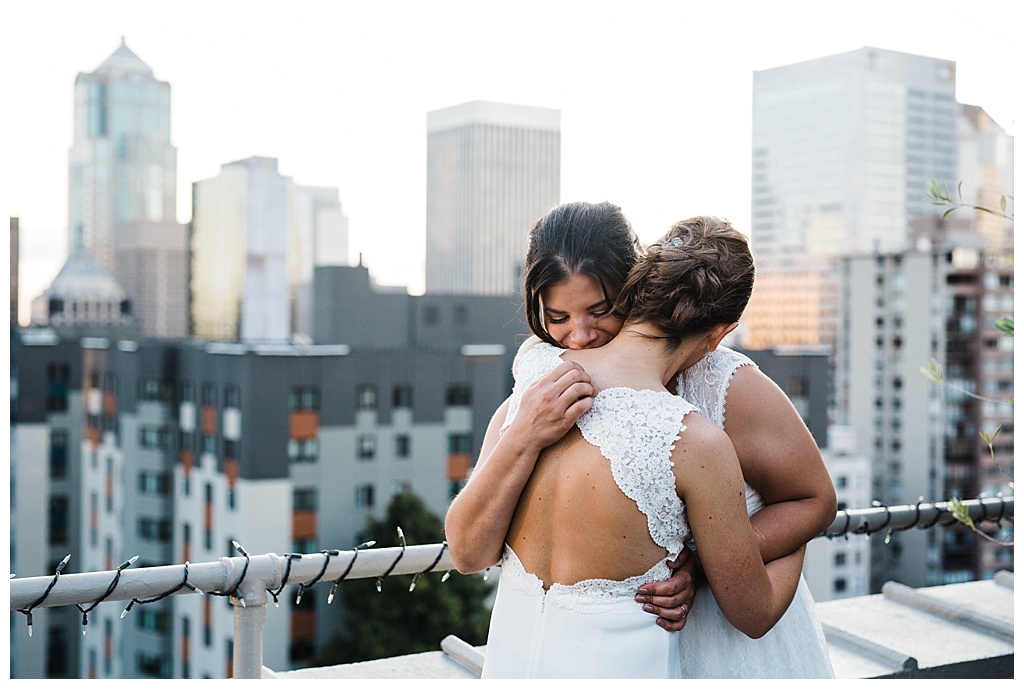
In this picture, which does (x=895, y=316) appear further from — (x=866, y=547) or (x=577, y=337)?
(x=577, y=337)

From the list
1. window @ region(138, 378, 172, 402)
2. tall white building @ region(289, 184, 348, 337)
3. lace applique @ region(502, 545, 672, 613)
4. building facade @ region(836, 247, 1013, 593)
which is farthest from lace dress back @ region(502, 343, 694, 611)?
tall white building @ region(289, 184, 348, 337)

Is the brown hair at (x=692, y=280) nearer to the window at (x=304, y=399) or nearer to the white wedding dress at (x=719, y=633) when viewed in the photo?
the white wedding dress at (x=719, y=633)

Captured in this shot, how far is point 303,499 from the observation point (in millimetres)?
19750

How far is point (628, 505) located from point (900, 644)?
125 cm

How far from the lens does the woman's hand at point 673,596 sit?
3.59 ft

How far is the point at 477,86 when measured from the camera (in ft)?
144

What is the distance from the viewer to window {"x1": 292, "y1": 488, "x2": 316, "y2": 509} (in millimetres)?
19656

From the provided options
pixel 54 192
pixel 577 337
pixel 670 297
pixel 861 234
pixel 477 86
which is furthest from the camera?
pixel 861 234

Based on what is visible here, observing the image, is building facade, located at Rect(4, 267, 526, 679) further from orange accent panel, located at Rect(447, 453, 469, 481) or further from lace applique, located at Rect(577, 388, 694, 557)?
lace applique, located at Rect(577, 388, 694, 557)

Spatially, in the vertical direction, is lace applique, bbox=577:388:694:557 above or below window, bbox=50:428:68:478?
above

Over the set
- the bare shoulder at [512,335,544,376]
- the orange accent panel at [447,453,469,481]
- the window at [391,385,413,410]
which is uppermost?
the bare shoulder at [512,335,544,376]

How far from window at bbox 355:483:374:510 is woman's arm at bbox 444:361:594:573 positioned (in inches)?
768

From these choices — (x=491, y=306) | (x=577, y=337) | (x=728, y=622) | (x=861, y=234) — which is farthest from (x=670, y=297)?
(x=861, y=234)

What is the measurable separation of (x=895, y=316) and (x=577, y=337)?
1523 inches
